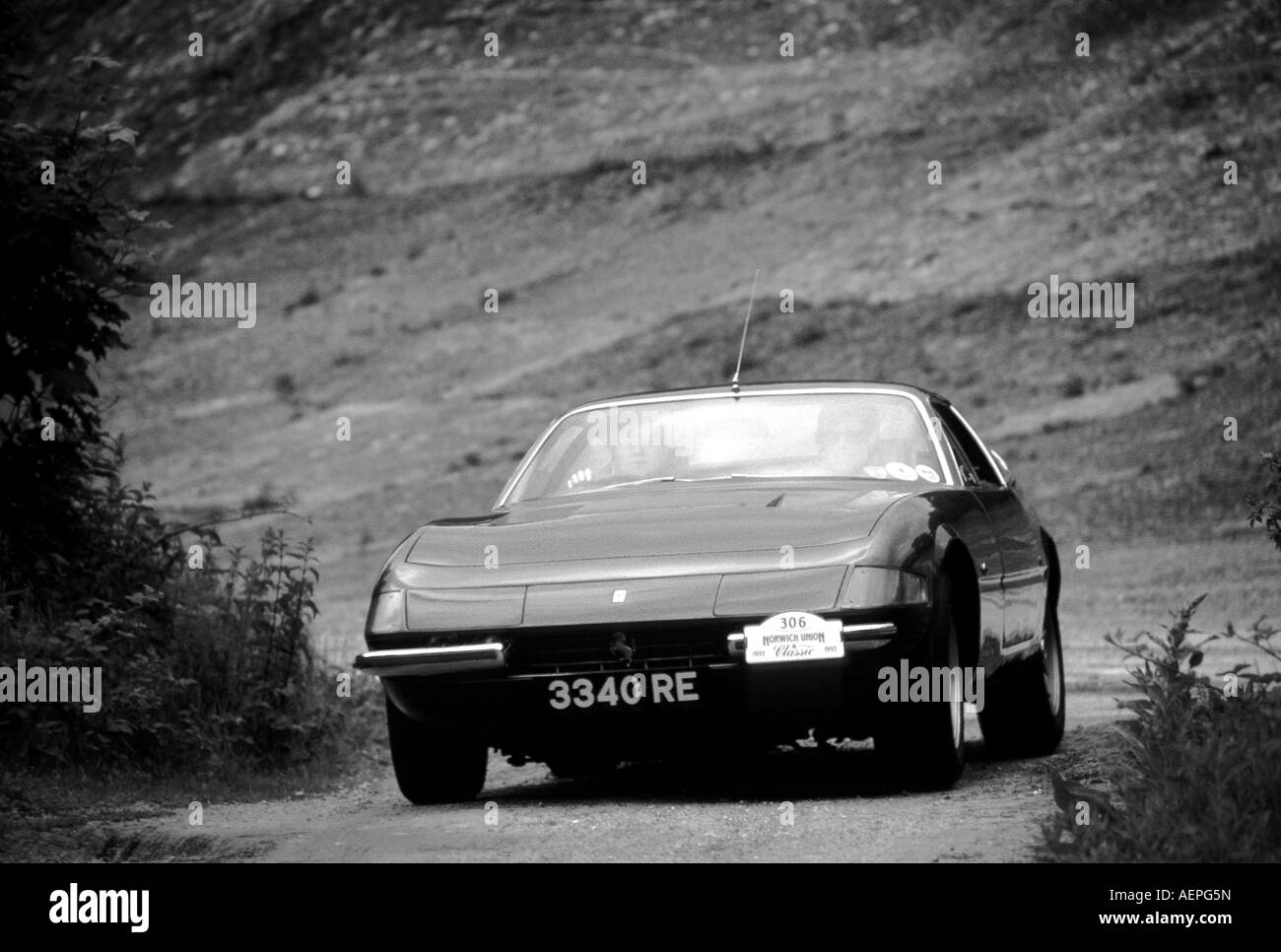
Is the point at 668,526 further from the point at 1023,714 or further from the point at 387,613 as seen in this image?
the point at 1023,714

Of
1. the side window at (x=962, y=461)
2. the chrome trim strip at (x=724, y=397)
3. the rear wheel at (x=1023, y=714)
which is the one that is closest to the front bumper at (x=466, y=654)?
the chrome trim strip at (x=724, y=397)

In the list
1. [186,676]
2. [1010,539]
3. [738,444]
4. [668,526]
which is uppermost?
[738,444]

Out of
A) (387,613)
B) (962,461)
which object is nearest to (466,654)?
(387,613)

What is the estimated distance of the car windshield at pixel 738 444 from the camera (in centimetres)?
783

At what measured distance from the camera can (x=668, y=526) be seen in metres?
6.96

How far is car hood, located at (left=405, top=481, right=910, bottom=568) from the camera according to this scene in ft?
22.3

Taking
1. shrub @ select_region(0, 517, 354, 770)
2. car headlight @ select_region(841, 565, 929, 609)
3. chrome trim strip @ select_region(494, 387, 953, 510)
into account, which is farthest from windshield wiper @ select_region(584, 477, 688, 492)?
shrub @ select_region(0, 517, 354, 770)

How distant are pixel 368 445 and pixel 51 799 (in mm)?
30483

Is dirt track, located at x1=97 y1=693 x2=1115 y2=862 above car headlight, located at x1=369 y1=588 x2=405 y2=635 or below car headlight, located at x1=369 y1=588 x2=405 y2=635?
below

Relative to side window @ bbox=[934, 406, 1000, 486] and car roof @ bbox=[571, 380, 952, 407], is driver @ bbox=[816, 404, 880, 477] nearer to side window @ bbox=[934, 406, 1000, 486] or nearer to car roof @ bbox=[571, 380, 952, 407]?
car roof @ bbox=[571, 380, 952, 407]

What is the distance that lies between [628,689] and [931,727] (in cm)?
101

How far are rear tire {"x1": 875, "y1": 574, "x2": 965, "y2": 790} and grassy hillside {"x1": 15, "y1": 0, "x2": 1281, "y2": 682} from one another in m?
21.2

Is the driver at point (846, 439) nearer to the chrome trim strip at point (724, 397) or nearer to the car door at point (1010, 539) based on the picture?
the chrome trim strip at point (724, 397)

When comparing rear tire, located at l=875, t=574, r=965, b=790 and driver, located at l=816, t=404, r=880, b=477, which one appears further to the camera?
driver, located at l=816, t=404, r=880, b=477
